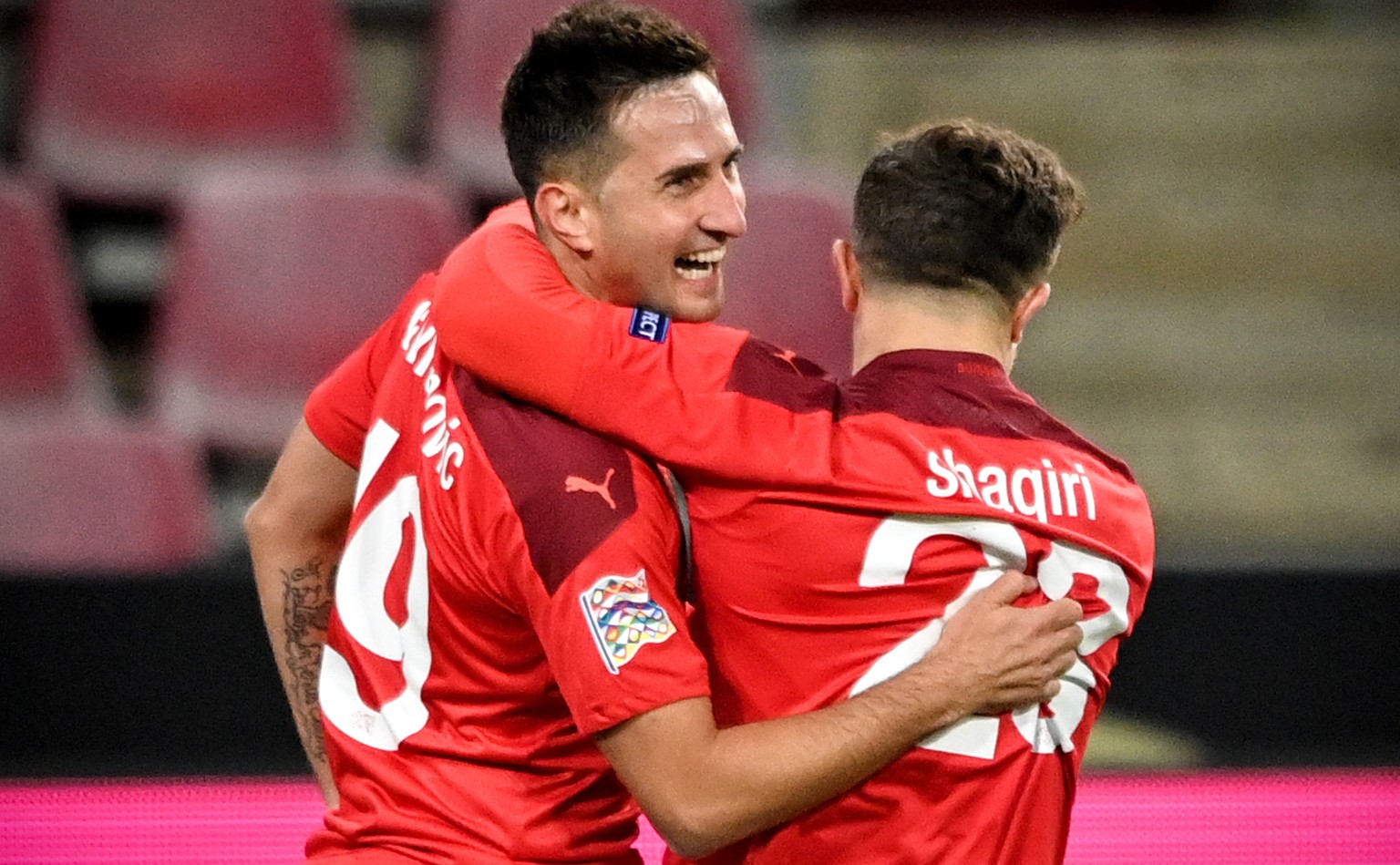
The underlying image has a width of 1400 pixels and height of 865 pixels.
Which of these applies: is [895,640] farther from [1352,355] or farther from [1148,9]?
[1148,9]

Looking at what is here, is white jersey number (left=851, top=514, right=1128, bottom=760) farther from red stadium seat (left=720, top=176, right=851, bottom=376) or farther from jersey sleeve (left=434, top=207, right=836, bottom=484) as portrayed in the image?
red stadium seat (left=720, top=176, right=851, bottom=376)

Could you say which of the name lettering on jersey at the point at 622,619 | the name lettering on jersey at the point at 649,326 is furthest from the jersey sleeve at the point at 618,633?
the name lettering on jersey at the point at 649,326

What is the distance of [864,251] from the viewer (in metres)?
1.88

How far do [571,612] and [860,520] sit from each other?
29 centimetres

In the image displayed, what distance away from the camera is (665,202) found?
1957mm

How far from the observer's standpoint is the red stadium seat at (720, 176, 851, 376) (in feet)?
13.2

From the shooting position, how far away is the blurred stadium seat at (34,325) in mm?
3814

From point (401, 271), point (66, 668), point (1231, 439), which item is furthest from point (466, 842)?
point (1231, 439)

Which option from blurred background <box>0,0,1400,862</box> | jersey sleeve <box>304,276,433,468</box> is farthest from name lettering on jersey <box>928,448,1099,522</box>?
blurred background <box>0,0,1400,862</box>

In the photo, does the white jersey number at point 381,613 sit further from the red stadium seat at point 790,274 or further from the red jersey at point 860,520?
the red stadium seat at point 790,274

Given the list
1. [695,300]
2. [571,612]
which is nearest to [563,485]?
[571,612]

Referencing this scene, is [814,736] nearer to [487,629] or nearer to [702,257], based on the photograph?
[487,629]

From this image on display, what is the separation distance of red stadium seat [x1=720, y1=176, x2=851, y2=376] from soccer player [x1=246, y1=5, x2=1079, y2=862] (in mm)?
1946

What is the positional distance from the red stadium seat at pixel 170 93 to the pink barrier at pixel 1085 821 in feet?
6.63
